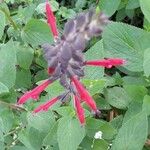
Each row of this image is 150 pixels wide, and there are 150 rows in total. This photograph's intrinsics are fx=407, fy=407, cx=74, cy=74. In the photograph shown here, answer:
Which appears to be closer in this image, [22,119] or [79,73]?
[79,73]

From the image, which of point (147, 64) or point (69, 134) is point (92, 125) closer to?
point (69, 134)

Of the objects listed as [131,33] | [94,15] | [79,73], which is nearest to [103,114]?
[131,33]

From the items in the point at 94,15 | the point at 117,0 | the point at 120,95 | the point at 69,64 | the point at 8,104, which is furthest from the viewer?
the point at 117,0

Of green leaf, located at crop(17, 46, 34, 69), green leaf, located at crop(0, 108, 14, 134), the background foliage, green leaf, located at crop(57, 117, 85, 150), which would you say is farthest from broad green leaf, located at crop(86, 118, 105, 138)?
green leaf, located at crop(17, 46, 34, 69)

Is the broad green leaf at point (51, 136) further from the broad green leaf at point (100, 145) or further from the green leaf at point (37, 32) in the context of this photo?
the green leaf at point (37, 32)

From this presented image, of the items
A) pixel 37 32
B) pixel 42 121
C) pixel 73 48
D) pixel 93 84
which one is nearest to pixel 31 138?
pixel 42 121

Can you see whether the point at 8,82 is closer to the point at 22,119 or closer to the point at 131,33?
the point at 22,119
